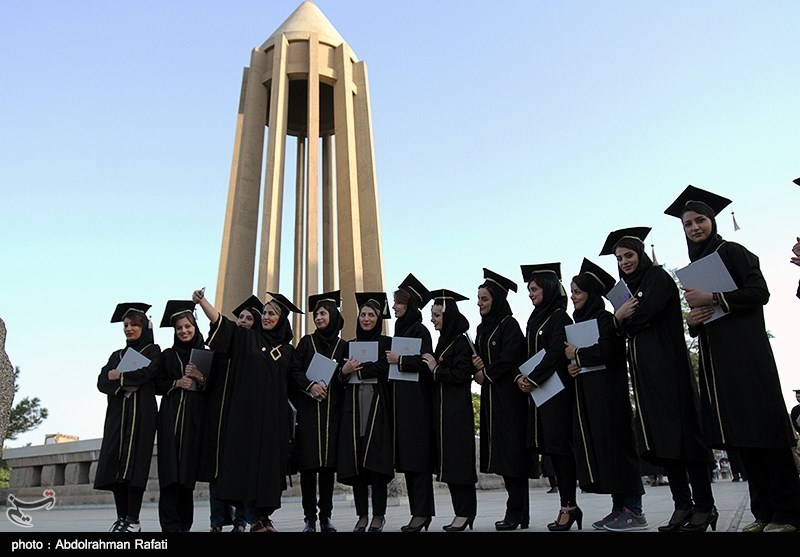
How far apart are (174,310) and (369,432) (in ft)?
7.38

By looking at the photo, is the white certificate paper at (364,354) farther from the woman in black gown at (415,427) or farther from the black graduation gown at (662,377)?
the black graduation gown at (662,377)

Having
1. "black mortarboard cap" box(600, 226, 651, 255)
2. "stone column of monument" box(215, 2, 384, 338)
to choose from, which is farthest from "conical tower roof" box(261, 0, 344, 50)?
"black mortarboard cap" box(600, 226, 651, 255)

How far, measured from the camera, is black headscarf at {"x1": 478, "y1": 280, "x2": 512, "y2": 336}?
242 inches

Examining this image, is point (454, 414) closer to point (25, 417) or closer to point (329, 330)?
point (329, 330)

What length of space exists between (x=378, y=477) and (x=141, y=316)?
2.59 m

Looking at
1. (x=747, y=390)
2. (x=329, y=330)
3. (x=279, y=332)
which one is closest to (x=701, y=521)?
(x=747, y=390)

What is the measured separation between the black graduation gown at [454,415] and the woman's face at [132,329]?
269cm

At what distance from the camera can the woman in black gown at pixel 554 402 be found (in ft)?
17.6

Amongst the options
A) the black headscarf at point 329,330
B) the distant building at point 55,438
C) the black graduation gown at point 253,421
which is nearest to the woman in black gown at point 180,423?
the black graduation gown at point 253,421

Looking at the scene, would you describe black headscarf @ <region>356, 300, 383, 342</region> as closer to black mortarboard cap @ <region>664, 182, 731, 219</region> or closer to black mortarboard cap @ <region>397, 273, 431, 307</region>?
black mortarboard cap @ <region>397, 273, 431, 307</region>

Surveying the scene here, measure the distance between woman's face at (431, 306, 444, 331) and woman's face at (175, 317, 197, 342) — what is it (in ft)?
7.31

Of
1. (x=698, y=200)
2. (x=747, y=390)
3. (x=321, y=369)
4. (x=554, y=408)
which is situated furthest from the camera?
(x=321, y=369)

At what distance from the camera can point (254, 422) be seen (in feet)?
18.8

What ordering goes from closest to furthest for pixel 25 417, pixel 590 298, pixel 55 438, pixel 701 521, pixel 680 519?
1. pixel 701 521
2. pixel 680 519
3. pixel 590 298
4. pixel 55 438
5. pixel 25 417
